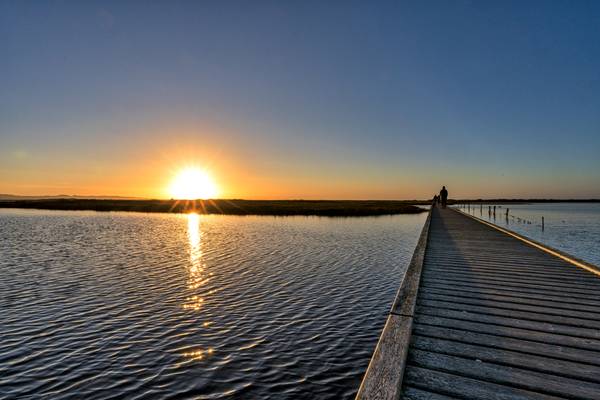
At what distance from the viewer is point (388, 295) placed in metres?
12.7

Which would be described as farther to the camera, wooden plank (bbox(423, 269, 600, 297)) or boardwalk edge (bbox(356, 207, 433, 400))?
wooden plank (bbox(423, 269, 600, 297))

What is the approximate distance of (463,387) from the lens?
11.6 ft

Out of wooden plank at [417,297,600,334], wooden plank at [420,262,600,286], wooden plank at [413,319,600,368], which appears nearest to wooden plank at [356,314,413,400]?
wooden plank at [413,319,600,368]

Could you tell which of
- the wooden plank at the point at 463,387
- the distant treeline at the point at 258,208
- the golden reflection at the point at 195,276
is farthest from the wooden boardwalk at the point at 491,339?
the distant treeline at the point at 258,208

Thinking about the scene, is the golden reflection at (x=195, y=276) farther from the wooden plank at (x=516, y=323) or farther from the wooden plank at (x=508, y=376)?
the wooden plank at (x=508, y=376)

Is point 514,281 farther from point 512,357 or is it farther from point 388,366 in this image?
point 388,366

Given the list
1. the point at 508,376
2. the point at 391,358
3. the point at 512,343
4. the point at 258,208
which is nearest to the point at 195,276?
the point at 391,358

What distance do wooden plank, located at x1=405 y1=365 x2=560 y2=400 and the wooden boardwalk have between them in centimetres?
1

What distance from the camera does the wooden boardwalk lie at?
352 cm

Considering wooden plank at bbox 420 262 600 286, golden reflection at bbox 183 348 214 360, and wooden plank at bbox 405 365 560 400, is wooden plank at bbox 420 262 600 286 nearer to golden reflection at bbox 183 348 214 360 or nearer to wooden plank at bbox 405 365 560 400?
wooden plank at bbox 405 365 560 400

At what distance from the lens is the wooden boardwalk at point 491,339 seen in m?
3.52

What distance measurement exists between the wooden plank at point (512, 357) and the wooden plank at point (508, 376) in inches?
3.8

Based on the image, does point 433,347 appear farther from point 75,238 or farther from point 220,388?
point 75,238

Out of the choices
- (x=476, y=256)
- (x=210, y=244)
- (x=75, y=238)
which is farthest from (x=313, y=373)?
(x=75, y=238)
